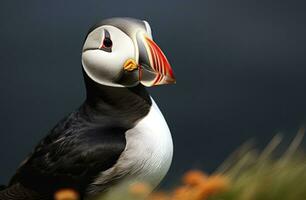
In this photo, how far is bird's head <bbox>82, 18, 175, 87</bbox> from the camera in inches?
146

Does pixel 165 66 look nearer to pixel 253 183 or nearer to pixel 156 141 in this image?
pixel 156 141

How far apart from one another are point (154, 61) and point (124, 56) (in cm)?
19

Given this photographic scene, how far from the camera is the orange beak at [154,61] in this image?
3707 millimetres

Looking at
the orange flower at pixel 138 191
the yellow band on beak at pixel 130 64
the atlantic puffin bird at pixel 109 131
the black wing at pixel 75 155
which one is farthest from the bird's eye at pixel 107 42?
the orange flower at pixel 138 191

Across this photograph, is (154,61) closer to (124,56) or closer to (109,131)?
(124,56)

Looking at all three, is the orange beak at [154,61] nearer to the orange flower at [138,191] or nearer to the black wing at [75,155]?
the black wing at [75,155]

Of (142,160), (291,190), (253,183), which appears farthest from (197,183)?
(142,160)

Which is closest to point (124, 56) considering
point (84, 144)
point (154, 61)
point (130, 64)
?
point (130, 64)

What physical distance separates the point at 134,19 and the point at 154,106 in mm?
577

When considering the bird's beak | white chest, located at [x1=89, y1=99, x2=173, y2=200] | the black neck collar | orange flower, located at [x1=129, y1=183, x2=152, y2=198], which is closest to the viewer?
orange flower, located at [x1=129, y1=183, x2=152, y2=198]

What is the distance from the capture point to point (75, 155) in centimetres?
368

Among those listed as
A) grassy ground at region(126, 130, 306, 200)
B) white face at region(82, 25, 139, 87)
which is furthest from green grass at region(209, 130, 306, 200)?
white face at region(82, 25, 139, 87)

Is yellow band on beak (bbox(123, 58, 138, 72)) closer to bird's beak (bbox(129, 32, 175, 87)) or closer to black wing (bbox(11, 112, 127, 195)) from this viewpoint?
bird's beak (bbox(129, 32, 175, 87))

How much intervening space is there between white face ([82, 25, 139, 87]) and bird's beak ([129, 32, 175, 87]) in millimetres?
50
